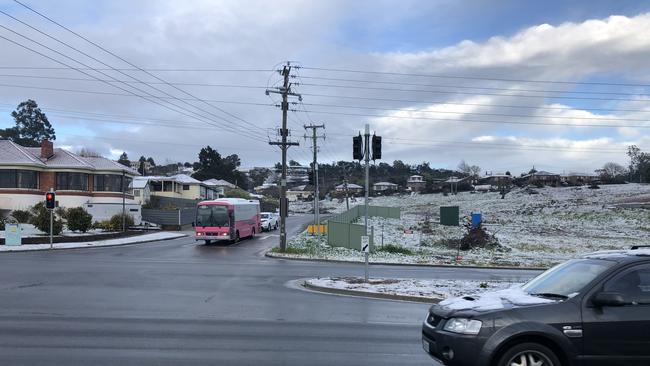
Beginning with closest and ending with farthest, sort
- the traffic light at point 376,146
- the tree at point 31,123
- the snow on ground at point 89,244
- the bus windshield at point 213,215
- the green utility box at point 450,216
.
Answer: the traffic light at point 376,146
the snow on ground at point 89,244
the bus windshield at point 213,215
the green utility box at point 450,216
the tree at point 31,123

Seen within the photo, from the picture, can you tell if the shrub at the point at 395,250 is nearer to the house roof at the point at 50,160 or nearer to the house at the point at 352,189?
the house roof at the point at 50,160

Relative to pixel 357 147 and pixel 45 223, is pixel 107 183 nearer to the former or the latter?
pixel 45 223

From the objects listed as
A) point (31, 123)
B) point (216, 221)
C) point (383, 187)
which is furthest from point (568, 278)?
point (383, 187)

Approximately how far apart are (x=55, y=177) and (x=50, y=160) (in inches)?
87.2

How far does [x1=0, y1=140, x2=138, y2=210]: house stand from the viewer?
175 feet

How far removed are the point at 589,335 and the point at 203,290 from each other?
1221 cm

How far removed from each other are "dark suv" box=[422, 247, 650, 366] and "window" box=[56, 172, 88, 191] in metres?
57.7

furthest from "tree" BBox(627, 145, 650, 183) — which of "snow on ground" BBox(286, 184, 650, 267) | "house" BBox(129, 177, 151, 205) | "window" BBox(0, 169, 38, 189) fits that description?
"window" BBox(0, 169, 38, 189)

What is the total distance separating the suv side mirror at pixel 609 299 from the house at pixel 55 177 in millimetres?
54550

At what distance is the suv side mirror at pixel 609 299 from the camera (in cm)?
614

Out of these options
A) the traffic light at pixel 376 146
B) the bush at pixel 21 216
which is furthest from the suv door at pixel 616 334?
the bush at pixel 21 216

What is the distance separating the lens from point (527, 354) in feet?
20.4

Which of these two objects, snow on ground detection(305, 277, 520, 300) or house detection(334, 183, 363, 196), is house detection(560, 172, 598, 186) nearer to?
house detection(334, 183, 363, 196)

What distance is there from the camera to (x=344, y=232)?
38781 mm
